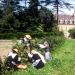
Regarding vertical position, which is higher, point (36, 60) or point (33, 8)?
point (36, 60)

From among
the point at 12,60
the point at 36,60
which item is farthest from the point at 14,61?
the point at 36,60

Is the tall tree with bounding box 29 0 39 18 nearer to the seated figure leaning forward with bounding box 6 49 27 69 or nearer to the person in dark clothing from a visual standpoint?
the seated figure leaning forward with bounding box 6 49 27 69

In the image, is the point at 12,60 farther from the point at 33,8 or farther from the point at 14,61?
the point at 33,8

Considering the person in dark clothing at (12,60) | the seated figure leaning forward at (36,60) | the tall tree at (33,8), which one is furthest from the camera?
the tall tree at (33,8)

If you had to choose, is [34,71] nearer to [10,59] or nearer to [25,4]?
[10,59]

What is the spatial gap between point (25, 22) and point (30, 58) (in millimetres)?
34437

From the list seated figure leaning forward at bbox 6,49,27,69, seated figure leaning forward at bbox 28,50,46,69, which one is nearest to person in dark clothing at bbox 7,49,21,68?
seated figure leaning forward at bbox 6,49,27,69

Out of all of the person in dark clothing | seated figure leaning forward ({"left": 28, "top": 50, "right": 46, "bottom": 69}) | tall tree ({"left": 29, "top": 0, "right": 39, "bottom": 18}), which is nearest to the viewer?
the person in dark clothing

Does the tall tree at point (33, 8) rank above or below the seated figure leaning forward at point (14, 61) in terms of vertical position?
below

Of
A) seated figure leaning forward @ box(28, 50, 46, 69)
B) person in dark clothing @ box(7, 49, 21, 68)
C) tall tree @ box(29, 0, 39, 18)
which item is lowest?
tall tree @ box(29, 0, 39, 18)

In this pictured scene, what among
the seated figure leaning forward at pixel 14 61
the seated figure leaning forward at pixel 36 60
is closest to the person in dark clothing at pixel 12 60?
the seated figure leaning forward at pixel 14 61

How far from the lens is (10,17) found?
44.9 meters

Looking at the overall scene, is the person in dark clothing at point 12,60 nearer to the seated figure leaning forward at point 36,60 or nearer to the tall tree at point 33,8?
the seated figure leaning forward at point 36,60

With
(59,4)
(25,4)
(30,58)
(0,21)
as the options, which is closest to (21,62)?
(30,58)
